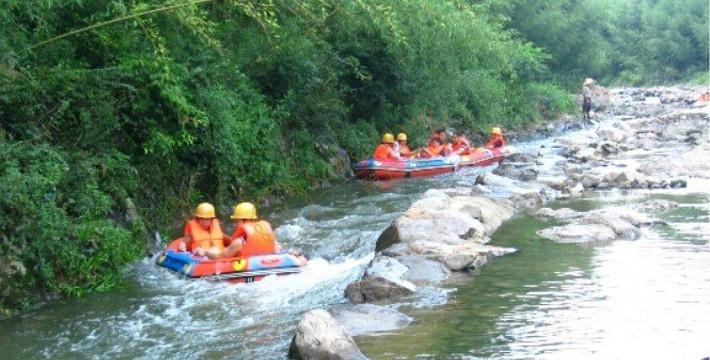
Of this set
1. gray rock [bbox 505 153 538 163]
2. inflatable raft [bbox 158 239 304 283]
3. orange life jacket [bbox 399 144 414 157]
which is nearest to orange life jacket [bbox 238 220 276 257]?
inflatable raft [bbox 158 239 304 283]

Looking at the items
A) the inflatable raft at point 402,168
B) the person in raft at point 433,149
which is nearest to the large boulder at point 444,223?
the inflatable raft at point 402,168

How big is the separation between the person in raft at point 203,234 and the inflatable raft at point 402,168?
847 cm

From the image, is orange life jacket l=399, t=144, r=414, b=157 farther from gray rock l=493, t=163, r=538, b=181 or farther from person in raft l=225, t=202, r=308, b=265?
person in raft l=225, t=202, r=308, b=265

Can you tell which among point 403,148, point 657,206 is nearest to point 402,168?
point 403,148

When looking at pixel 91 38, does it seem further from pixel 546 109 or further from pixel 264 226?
pixel 546 109

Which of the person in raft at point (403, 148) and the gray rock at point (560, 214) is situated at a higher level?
the person in raft at point (403, 148)

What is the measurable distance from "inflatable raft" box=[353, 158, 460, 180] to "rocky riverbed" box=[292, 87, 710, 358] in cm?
151

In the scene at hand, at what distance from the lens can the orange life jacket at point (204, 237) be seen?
1073cm

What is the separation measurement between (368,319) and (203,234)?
367 cm

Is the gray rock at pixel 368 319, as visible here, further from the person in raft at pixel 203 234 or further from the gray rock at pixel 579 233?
the gray rock at pixel 579 233

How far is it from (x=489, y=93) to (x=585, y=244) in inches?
640

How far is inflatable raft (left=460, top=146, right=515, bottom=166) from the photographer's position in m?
22.1

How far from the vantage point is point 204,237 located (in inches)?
425

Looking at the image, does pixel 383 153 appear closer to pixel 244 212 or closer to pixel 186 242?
pixel 186 242
